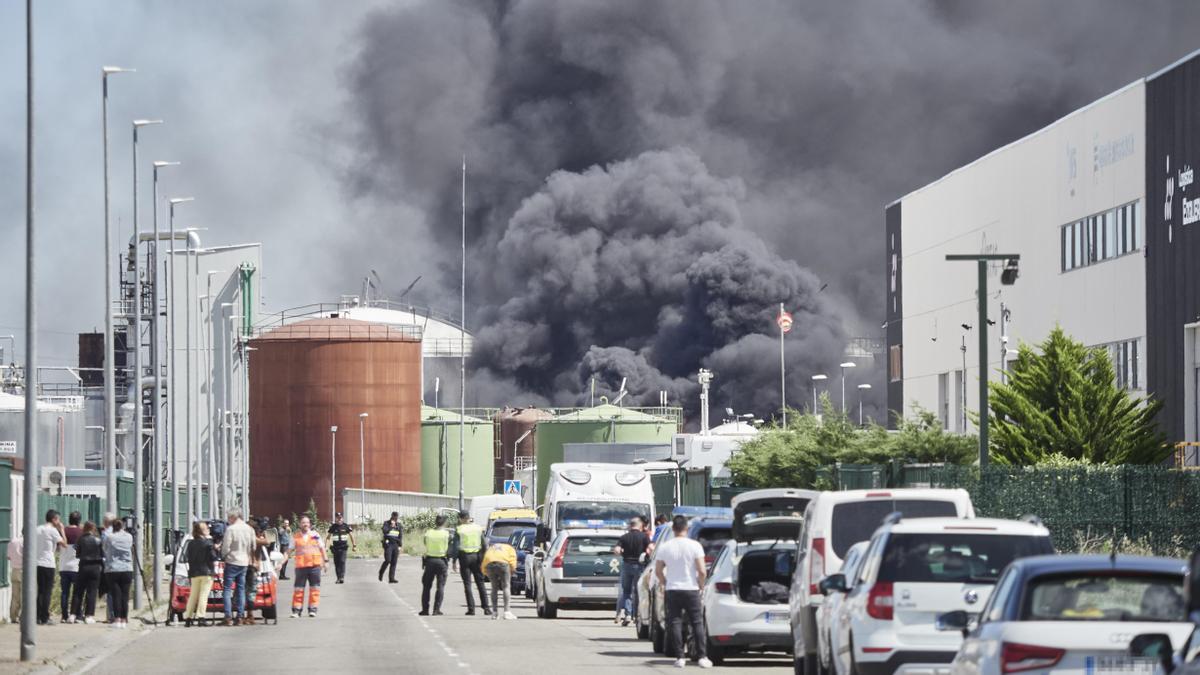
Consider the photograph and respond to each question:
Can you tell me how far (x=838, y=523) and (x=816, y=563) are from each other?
42 cm

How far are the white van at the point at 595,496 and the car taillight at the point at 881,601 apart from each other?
81.1 feet

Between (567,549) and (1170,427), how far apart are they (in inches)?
1014

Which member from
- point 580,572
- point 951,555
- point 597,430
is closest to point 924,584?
point 951,555

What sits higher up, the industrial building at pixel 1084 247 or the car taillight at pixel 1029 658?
the industrial building at pixel 1084 247

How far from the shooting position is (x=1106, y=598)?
11023 millimetres

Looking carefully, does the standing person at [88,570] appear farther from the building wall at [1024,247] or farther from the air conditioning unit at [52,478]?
the building wall at [1024,247]

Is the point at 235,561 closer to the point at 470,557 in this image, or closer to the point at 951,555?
the point at 470,557

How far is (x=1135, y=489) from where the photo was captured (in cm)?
3097

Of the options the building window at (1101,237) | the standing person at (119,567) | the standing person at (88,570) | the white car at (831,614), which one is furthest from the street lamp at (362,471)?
the white car at (831,614)

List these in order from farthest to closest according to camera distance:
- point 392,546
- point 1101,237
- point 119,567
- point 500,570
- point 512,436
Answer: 1. point 512,436
2. point 1101,237
3. point 392,546
4. point 500,570
5. point 119,567

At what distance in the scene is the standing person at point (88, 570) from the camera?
29016 mm

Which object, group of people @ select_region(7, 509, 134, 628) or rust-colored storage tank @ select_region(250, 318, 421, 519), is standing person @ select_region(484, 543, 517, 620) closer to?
group of people @ select_region(7, 509, 134, 628)

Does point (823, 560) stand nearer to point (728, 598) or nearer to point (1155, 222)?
point (728, 598)

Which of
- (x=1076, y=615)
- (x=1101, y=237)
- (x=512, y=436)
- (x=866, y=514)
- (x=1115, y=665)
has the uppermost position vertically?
(x=1101, y=237)
